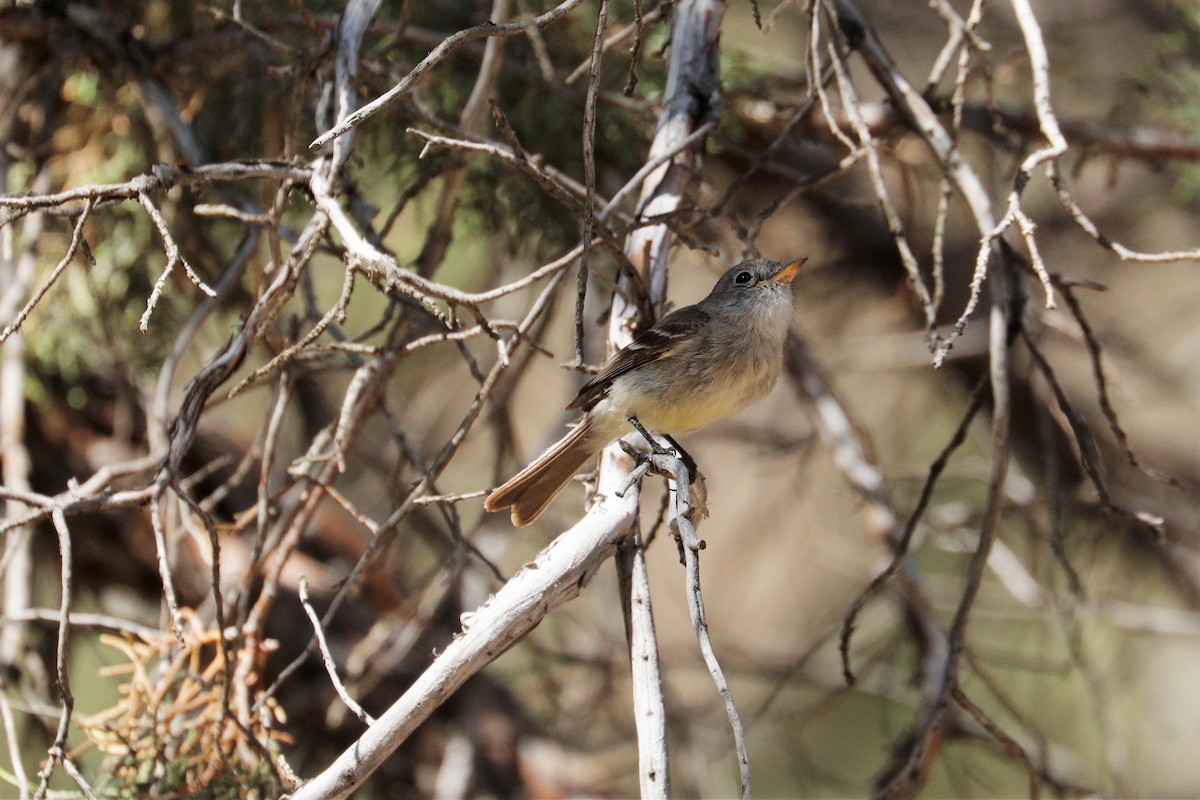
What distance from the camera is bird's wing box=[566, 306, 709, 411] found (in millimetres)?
2854

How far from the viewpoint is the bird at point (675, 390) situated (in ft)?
10.4

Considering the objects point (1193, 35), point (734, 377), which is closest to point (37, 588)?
point (734, 377)

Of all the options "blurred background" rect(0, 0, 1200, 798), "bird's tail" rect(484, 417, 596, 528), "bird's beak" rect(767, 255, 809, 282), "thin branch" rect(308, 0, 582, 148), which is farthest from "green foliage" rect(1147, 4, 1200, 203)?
"thin branch" rect(308, 0, 582, 148)

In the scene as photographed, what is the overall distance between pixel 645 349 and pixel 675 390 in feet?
1.06

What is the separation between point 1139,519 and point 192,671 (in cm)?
228

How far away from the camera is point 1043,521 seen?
5.63m

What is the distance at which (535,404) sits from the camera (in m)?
6.97

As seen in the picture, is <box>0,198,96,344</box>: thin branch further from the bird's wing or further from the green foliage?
the green foliage

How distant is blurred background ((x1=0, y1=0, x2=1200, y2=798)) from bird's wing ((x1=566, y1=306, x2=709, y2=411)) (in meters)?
0.23

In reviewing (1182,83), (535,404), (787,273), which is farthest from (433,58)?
(535,404)

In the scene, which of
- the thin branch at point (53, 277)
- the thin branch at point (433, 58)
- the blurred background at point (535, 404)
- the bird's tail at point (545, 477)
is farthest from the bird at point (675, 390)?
the thin branch at point (53, 277)

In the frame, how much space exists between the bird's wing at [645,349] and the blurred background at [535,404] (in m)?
0.23

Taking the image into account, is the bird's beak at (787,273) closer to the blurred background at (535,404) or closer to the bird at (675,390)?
the bird at (675,390)

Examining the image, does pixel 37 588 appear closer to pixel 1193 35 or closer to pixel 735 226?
pixel 735 226
